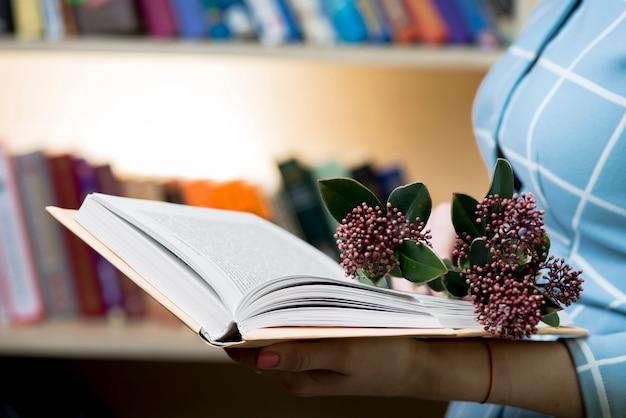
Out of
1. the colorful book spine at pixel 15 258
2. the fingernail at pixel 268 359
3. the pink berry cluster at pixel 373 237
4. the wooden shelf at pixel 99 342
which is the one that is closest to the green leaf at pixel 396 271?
the pink berry cluster at pixel 373 237

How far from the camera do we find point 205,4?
150 centimetres

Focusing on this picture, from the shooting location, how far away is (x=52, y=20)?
1493 millimetres

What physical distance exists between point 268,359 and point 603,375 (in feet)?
0.85

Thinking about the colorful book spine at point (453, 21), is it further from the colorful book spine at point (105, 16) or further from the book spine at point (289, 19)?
the colorful book spine at point (105, 16)

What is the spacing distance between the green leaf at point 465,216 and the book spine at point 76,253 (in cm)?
100

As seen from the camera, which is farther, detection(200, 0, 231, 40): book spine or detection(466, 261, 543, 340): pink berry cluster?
detection(200, 0, 231, 40): book spine

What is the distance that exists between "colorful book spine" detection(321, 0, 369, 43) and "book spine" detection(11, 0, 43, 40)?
0.48m

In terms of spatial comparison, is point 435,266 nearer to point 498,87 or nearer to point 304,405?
point 498,87

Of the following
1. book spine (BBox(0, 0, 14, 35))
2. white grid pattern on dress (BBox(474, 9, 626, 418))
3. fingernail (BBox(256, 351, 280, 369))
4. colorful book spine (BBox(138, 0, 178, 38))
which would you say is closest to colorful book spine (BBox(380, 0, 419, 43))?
colorful book spine (BBox(138, 0, 178, 38))

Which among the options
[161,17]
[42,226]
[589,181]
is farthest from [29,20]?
[589,181]

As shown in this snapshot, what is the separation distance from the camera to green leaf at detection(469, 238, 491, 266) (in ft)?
1.96

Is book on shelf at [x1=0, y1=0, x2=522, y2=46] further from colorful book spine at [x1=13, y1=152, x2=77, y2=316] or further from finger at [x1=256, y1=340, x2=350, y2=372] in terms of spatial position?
finger at [x1=256, y1=340, x2=350, y2=372]

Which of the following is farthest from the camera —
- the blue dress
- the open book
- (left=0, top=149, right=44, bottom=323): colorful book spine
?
(left=0, top=149, right=44, bottom=323): colorful book spine

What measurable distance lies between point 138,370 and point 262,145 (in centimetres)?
53
